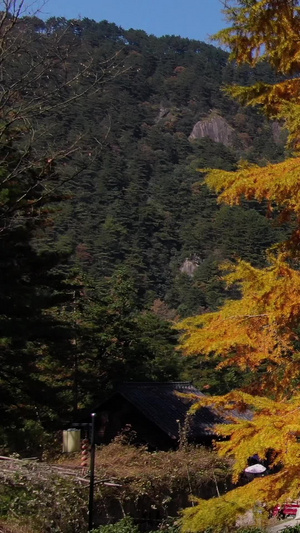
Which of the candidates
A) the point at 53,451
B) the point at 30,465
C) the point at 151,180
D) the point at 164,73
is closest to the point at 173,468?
the point at 53,451

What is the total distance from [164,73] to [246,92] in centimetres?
17170

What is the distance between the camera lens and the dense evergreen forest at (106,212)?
9.16m

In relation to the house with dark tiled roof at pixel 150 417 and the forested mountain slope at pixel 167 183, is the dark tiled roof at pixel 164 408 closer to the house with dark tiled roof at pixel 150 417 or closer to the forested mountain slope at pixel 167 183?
the house with dark tiled roof at pixel 150 417

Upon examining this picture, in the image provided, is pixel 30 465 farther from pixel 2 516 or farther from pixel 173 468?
pixel 173 468

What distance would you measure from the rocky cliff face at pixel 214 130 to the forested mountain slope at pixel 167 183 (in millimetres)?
224

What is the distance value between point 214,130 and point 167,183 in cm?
3692

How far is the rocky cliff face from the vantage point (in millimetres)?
142250

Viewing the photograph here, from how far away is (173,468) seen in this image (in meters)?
17.2

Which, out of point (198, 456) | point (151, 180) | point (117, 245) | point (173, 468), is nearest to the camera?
point (173, 468)

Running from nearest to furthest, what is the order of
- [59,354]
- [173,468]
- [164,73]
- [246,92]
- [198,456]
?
1. [246,92]
2. [173,468]
3. [198,456]
4. [59,354]
5. [164,73]

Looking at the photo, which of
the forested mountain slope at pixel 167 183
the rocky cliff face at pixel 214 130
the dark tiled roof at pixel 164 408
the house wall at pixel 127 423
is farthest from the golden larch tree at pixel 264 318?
the rocky cliff face at pixel 214 130

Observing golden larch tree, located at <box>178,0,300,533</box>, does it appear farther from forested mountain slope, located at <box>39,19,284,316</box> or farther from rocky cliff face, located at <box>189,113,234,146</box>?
rocky cliff face, located at <box>189,113,234,146</box>

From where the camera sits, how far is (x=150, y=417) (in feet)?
73.5

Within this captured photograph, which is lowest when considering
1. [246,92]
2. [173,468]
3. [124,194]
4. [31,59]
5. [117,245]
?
[173,468]
